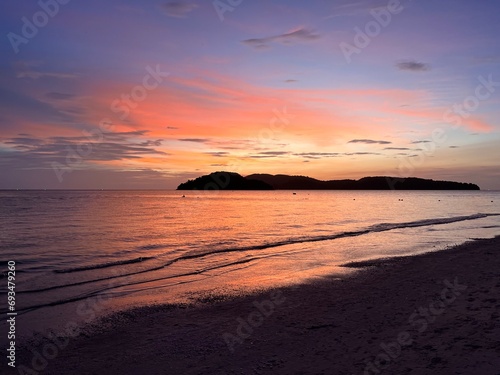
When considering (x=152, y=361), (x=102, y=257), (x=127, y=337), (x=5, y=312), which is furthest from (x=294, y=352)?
(x=102, y=257)

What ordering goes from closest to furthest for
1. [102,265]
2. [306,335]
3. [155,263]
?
[306,335] → [102,265] → [155,263]

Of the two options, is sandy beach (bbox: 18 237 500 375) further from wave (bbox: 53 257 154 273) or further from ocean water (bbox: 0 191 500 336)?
wave (bbox: 53 257 154 273)

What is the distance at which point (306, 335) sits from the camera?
10.4m

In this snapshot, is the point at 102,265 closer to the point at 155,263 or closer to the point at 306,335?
the point at 155,263

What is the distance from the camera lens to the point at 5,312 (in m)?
13.3

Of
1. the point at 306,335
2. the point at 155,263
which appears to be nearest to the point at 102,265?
the point at 155,263

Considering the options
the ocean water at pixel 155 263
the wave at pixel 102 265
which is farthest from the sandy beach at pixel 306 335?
the wave at pixel 102 265

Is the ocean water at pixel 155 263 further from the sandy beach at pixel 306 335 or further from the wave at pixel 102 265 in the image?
the sandy beach at pixel 306 335

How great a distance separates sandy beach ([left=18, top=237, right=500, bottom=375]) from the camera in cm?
Result: 850

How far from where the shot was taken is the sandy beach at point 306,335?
850 cm

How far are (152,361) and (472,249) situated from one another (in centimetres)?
2329

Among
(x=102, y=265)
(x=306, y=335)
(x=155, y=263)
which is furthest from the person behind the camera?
(x=155, y=263)

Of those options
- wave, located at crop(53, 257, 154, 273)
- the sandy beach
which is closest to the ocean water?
wave, located at crop(53, 257, 154, 273)

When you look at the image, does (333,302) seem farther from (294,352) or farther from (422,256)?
(422,256)
